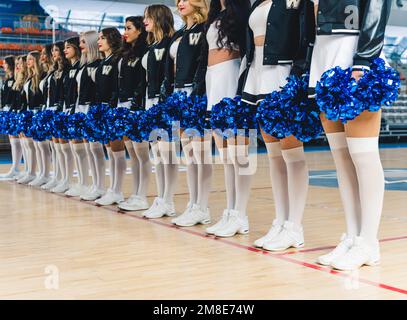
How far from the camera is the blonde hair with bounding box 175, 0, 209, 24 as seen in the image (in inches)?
152

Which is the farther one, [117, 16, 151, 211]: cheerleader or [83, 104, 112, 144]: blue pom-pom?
[83, 104, 112, 144]: blue pom-pom

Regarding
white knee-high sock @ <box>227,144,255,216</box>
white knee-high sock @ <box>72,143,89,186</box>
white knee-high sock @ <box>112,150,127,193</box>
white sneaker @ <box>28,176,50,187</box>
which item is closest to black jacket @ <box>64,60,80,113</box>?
white knee-high sock @ <box>72,143,89,186</box>

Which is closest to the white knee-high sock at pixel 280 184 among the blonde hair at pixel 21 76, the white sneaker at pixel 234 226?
the white sneaker at pixel 234 226

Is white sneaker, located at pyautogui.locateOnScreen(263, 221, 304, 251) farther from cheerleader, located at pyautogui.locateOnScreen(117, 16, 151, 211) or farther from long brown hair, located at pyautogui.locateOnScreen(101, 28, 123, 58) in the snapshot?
long brown hair, located at pyautogui.locateOnScreen(101, 28, 123, 58)

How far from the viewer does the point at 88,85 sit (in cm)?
541

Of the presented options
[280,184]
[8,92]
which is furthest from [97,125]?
[8,92]

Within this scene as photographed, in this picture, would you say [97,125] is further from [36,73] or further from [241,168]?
[36,73]

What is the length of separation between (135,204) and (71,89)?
1.55 m

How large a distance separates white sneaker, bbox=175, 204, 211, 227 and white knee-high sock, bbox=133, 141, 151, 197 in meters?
0.86

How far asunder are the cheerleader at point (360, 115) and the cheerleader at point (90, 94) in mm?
3023

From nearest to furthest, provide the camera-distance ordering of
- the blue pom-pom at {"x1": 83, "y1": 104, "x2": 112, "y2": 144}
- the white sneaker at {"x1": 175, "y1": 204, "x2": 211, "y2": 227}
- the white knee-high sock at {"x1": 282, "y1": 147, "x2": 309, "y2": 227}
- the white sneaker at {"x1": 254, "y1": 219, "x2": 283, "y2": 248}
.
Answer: the white knee-high sock at {"x1": 282, "y1": 147, "x2": 309, "y2": 227}, the white sneaker at {"x1": 254, "y1": 219, "x2": 283, "y2": 248}, the white sneaker at {"x1": 175, "y1": 204, "x2": 211, "y2": 227}, the blue pom-pom at {"x1": 83, "y1": 104, "x2": 112, "y2": 144}

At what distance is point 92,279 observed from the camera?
2.59 m

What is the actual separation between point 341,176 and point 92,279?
1.19 metres
